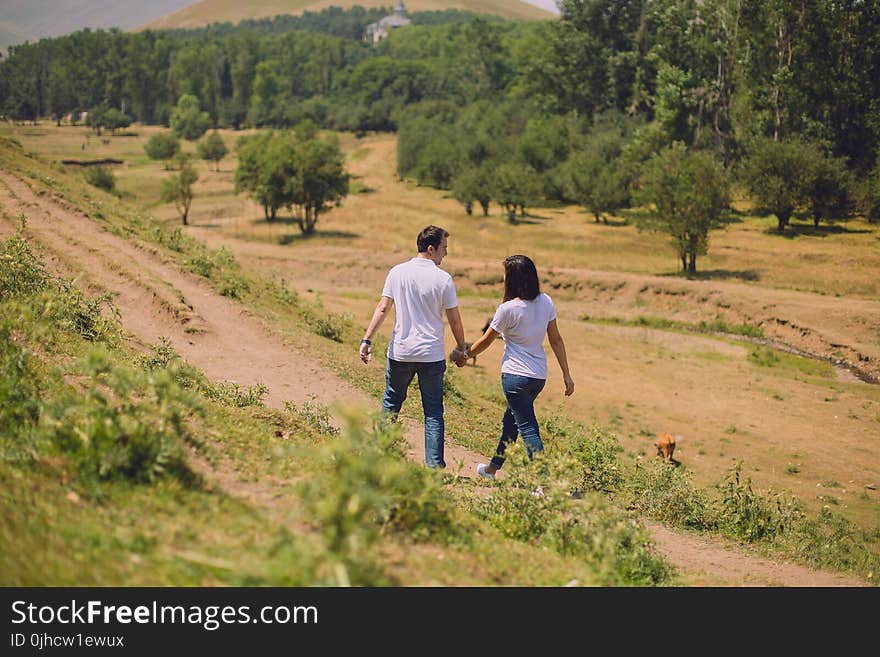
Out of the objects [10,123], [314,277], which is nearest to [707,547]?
[314,277]

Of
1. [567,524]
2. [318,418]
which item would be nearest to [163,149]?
[318,418]

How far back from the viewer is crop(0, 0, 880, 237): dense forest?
41.2 metres

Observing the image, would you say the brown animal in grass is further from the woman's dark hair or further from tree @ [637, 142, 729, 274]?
tree @ [637, 142, 729, 274]

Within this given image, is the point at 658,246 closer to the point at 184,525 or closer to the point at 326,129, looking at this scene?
the point at 184,525

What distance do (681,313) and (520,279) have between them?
21.5 metres

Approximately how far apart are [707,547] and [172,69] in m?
133

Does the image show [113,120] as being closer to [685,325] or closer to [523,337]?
[685,325]

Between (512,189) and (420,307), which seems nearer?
(420,307)

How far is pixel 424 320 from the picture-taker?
22.3 ft

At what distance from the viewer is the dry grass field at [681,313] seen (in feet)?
47.2

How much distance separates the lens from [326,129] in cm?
10988

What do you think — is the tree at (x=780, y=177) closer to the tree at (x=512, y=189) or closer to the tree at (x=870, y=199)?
the tree at (x=870, y=199)

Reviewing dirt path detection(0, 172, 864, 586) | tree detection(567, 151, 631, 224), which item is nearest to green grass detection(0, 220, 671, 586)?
dirt path detection(0, 172, 864, 586)

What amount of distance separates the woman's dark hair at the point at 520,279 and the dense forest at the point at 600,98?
33939mm
